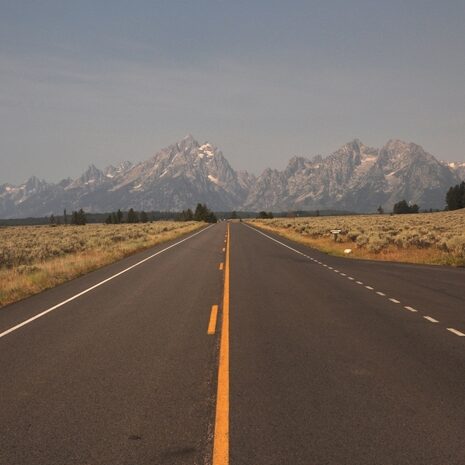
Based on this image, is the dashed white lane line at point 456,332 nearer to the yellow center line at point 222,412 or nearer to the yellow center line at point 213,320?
the yellow center line at point 222,412

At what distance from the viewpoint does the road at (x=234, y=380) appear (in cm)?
429

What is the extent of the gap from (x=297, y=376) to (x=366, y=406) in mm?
1142

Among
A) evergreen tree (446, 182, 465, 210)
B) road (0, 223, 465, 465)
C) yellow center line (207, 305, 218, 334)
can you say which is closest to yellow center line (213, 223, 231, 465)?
road (0, 223, 465, 465)

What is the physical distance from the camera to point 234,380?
19.7ft

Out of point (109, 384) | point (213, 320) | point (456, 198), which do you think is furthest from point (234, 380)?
point (456, 198)

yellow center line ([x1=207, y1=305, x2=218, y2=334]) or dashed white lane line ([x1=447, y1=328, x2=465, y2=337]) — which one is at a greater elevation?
dashed white lane line ([x1=447, y1=328, x2=465, y2=337])

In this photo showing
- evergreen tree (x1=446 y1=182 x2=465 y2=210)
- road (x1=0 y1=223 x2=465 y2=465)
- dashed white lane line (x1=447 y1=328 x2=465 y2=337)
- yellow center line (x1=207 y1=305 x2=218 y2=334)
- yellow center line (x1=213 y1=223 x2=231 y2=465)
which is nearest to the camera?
yellow center line (x1=213 y1=223 x2=231 y2=465)

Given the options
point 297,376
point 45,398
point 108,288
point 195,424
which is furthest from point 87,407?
point 108,288

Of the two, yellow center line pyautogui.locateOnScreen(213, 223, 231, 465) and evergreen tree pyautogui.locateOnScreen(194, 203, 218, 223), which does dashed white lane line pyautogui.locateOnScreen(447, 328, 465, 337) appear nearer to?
yellow center line pyautogui.locateOnScreen(213, 223, 231, 465)

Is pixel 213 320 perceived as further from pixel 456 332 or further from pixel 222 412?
pixel 222 412

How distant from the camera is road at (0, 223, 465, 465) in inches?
169

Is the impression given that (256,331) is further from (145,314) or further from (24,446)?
(24,446)

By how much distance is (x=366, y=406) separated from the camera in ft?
17.0

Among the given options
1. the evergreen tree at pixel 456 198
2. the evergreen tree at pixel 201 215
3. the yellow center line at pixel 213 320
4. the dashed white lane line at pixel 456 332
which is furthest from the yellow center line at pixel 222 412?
the evergreen tree at pixel 456 198
